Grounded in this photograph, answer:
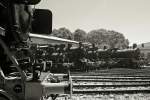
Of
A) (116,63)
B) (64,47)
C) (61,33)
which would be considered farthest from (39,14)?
(61,33)

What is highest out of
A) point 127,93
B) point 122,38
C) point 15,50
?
point 122,38

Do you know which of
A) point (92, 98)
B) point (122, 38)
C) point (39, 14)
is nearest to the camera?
point (39, 14)

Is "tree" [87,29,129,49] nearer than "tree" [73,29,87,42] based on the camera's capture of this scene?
No

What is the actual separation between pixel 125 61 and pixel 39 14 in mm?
24347

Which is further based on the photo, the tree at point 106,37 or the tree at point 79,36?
the tree at point 106,37

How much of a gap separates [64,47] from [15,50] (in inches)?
878

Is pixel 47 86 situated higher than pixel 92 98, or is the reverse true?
pixel 47 86

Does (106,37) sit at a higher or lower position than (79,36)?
higher

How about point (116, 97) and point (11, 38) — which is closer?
point (11, 38)

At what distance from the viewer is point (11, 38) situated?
10.8 ft

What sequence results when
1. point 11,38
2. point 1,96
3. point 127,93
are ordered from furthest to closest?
1. point 127,93
2. point 11,38
3. point 1,96

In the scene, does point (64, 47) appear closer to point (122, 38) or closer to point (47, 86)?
point (47, 86)

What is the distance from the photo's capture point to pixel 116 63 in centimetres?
2703

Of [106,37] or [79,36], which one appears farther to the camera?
[106,37]
